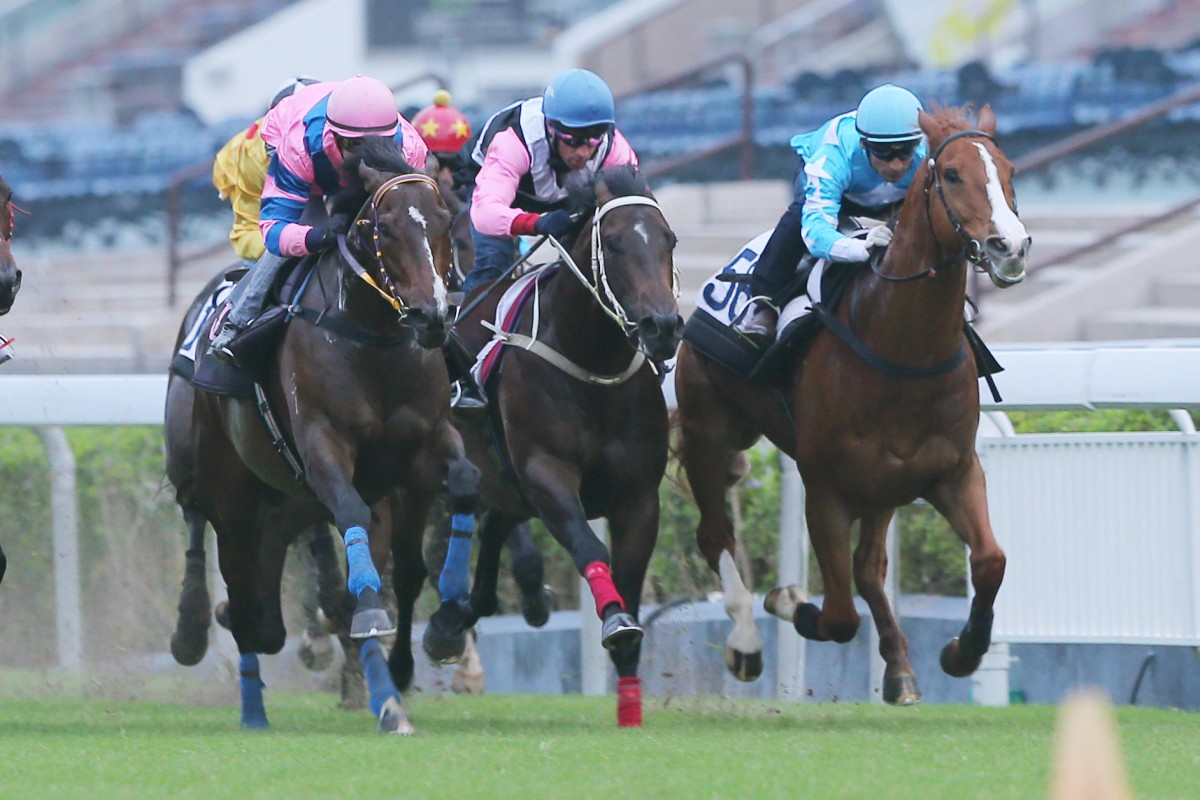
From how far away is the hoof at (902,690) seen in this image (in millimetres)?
6500

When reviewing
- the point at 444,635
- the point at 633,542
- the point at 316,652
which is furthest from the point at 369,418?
the point at 316,652

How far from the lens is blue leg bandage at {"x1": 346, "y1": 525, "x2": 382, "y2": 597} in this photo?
19.2ft

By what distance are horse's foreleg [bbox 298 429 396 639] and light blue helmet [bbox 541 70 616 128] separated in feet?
4.16

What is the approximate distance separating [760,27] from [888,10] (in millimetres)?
2140

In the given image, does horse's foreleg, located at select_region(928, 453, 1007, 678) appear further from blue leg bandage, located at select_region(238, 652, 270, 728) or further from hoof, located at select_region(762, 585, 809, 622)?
blue leg bandage, located at select_region(238, 652, 270, 728)

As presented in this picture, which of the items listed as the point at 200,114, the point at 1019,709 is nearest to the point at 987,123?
the point at 1019,709

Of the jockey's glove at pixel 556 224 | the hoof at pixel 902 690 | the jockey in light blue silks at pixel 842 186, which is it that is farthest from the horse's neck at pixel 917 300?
the hoof at pixel 902 690

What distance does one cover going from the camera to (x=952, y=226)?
5805 mm

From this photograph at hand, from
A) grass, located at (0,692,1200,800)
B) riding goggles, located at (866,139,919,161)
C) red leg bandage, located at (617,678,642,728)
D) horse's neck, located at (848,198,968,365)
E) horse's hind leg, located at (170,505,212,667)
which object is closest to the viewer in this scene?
grass, located at (0,692,1200,800)

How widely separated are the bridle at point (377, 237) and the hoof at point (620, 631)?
105cm

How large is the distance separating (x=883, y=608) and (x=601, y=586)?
1268 millimetres

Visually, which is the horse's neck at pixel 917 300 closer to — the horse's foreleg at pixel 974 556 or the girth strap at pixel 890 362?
the girth strap at pixel 890 362

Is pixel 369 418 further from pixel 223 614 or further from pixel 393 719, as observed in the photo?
pixel 223 614

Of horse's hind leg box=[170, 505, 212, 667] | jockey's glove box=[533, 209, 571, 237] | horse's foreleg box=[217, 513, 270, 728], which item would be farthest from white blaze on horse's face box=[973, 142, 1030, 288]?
horse's hind leg box=[170, 505, 212, 667]
